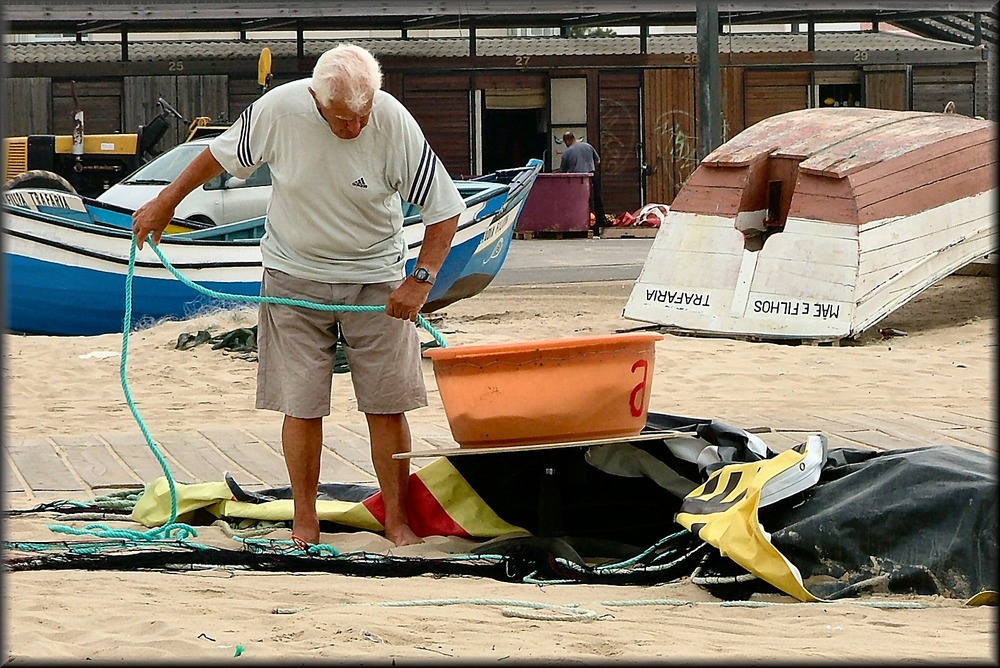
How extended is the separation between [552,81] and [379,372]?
2029 cm

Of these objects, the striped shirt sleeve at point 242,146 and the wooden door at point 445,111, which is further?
the wooden door at point 445,111

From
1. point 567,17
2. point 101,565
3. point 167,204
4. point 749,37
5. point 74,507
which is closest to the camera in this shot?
point 101,565

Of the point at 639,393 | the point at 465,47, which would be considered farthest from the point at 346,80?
the point at 465,47

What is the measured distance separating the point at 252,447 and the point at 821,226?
16.5ft

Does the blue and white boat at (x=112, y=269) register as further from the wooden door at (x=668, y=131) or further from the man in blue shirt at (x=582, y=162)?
the wooden door at (x=668, y=131)

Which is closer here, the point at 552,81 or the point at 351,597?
the point at 351,597

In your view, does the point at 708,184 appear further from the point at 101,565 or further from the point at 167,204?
the point at 101,565

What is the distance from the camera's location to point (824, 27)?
30375 millimetres

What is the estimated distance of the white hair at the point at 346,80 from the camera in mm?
4125

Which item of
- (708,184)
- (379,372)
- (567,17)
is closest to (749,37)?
(567,17)

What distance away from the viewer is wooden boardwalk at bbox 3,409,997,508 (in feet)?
Answer: 17.9

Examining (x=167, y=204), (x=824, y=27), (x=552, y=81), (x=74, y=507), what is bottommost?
(x=74, y=507)

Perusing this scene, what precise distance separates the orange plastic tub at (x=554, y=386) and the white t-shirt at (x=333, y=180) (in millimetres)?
511

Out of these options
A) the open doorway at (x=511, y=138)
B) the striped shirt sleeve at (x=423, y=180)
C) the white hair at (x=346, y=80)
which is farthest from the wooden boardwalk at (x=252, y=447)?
the open doorway at (x=511, y=138)
